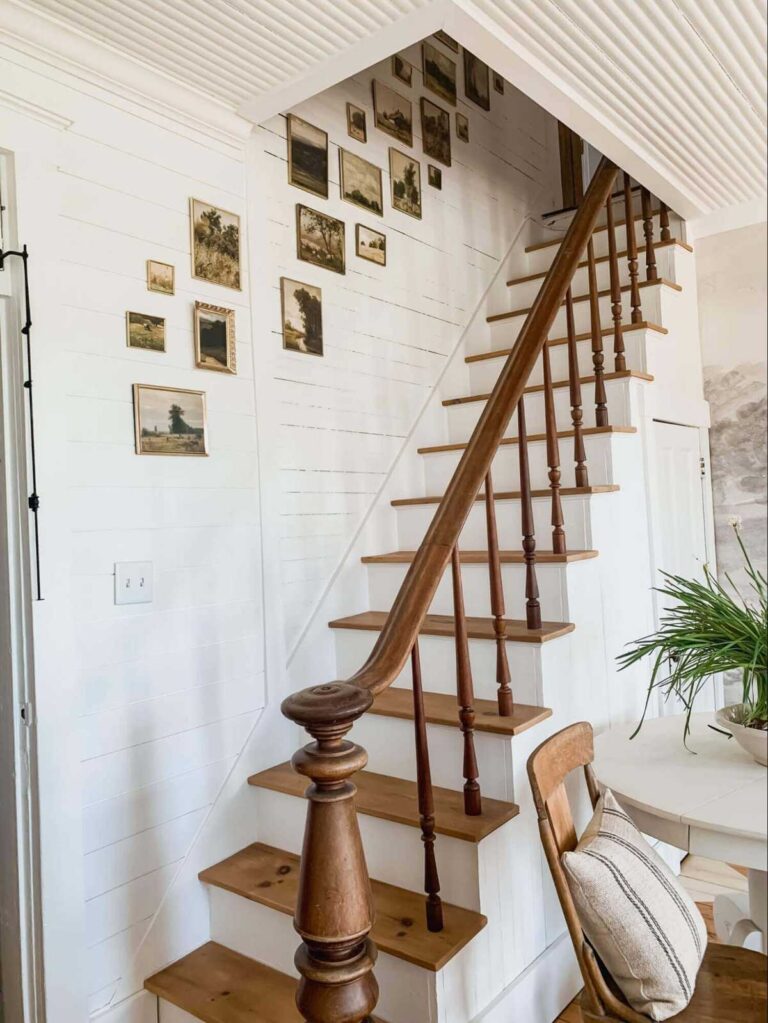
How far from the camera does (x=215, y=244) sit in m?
2.13

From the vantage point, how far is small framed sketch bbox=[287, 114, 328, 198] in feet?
7.91

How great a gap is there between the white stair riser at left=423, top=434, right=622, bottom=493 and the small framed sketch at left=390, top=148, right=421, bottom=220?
3.19ft

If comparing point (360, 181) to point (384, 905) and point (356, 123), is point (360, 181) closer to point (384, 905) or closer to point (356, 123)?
point (356, 123)

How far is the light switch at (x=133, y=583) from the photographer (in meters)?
1.85

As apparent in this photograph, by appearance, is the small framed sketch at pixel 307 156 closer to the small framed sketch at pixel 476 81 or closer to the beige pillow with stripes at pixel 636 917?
the small framed sketch at pixel 476 81

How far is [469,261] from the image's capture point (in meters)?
3.23

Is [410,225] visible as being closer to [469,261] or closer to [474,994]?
[469,261]

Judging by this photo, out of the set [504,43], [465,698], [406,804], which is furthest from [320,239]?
[406,804]

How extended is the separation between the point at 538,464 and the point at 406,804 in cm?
119

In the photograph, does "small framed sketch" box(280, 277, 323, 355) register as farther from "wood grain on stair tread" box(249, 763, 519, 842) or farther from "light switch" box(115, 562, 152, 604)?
"wood grain on stair tread" box(249, 763, 519, 842)

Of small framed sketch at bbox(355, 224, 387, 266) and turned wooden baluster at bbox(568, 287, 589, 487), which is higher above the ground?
small framed sketch at bbox(355, 224, 387, 266)

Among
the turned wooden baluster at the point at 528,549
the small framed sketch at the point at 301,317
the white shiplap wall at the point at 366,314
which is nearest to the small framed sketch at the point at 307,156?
the white shiplap wall at the point at 366,314


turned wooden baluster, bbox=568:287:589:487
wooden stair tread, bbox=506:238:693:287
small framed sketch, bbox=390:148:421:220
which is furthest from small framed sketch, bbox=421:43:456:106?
turned wooden baluster, bbox=568:287:589:487

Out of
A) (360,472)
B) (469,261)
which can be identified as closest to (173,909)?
(360,472)
